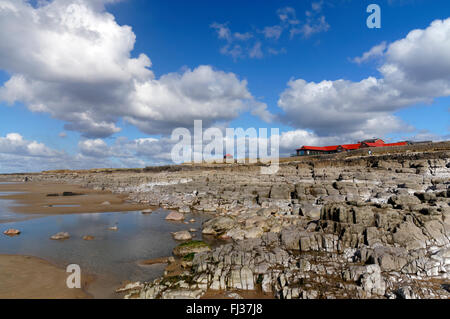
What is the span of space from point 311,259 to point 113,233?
1609 cm

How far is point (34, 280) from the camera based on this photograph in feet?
37.7

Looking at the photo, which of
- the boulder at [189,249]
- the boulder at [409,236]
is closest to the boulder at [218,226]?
the boulder at [189,249]

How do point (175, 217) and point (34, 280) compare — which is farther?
point (175, 217)

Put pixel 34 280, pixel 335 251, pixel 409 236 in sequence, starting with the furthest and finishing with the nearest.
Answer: pixel 335 251 < pixel 409 236 < pixel 34 280

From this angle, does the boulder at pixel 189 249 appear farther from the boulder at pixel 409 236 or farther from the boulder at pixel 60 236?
the boulder at pixel 409 236

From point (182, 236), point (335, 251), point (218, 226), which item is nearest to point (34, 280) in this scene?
point (182, 236)

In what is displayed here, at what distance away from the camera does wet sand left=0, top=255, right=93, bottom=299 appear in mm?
10312

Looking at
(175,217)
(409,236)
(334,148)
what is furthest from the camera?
(334,148)

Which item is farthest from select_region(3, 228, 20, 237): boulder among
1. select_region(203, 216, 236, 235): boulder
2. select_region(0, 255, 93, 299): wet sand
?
select_region(203, 216, 236, 235): boulder

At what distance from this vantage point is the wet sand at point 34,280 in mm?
10312

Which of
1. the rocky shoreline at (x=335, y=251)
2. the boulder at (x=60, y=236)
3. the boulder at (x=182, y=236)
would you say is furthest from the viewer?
the boulder at (x=182, y=236)

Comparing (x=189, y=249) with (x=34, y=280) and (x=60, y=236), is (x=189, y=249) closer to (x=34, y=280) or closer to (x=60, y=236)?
(x=34, y=280)

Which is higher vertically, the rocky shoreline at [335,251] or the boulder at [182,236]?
the rocky shoreline at [335,251]
